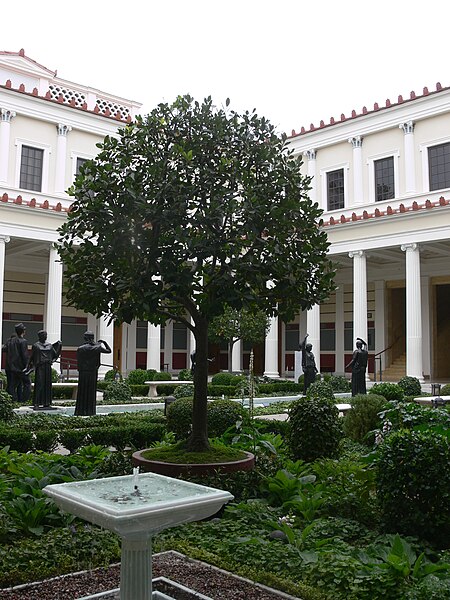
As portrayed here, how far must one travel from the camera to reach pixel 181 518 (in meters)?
3.30

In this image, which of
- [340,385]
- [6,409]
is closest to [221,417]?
[6,409]

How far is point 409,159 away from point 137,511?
2561 centimetres

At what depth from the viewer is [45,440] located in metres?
8.89

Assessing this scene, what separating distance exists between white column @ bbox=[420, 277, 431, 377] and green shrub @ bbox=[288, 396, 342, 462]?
75.6ft

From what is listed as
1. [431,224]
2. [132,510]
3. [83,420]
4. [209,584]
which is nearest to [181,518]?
[132,510]

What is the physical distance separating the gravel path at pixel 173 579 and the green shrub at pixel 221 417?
15.9ft

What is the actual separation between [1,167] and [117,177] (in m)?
19.9

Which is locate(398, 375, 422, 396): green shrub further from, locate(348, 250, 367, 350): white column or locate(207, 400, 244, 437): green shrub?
locate(207, 400, 244, 437): green shrub

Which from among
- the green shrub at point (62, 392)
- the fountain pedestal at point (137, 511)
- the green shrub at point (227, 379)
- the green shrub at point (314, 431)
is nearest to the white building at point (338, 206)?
the green shrub at point (227, 379)

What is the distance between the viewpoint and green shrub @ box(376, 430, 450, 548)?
506 centimetres

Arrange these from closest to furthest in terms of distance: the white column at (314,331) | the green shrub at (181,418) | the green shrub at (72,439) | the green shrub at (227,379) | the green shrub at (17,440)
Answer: the green shrub at (17,440) → the green shrub at (72,439) → the green shrub at (181,418) → the green shrub at (227,379) → the white column at (314,331)

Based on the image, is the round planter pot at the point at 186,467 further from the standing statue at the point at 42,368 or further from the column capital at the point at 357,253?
the column capital at the point at 357,253

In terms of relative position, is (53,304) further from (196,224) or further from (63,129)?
(196,224)

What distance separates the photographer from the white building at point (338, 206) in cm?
2406
